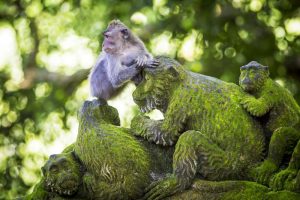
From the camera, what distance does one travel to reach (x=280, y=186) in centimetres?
349

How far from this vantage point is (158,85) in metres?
3.89

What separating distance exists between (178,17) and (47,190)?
519 cm

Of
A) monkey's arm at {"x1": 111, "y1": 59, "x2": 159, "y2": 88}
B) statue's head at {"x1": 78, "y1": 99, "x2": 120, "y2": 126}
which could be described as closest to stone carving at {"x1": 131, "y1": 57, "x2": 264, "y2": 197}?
statue's head at {"x1": 78, "y1": 99, "x2": 120, "y2": 126}

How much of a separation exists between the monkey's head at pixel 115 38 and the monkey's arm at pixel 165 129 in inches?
75.1

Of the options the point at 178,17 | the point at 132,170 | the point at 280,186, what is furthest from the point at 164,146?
the point at 178,17

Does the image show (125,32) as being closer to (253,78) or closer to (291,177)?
(253,78)

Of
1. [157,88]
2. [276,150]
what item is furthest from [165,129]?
[276,150]

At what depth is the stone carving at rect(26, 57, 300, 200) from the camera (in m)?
3.62

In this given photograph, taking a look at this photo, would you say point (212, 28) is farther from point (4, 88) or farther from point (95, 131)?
point (95, 131)

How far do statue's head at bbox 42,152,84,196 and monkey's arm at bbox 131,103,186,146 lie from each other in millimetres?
401

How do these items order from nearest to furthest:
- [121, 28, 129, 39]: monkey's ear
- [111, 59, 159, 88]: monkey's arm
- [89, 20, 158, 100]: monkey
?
1. [111, 59, 159, 88]: monkey's arm
2. [89, 20, 158, 100]: monkey
3. [121, 28, 129, 39]: monkey's ear

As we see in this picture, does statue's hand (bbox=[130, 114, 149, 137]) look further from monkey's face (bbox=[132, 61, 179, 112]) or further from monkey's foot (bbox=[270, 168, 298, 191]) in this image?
monkey's foot (bbox=[270, 168, 298, 191])

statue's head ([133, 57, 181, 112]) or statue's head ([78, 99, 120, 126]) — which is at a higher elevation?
statue's head ([133, 57, 181, 112])

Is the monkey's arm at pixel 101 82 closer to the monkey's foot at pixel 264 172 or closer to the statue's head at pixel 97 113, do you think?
the statue's head at pixel 97 113
